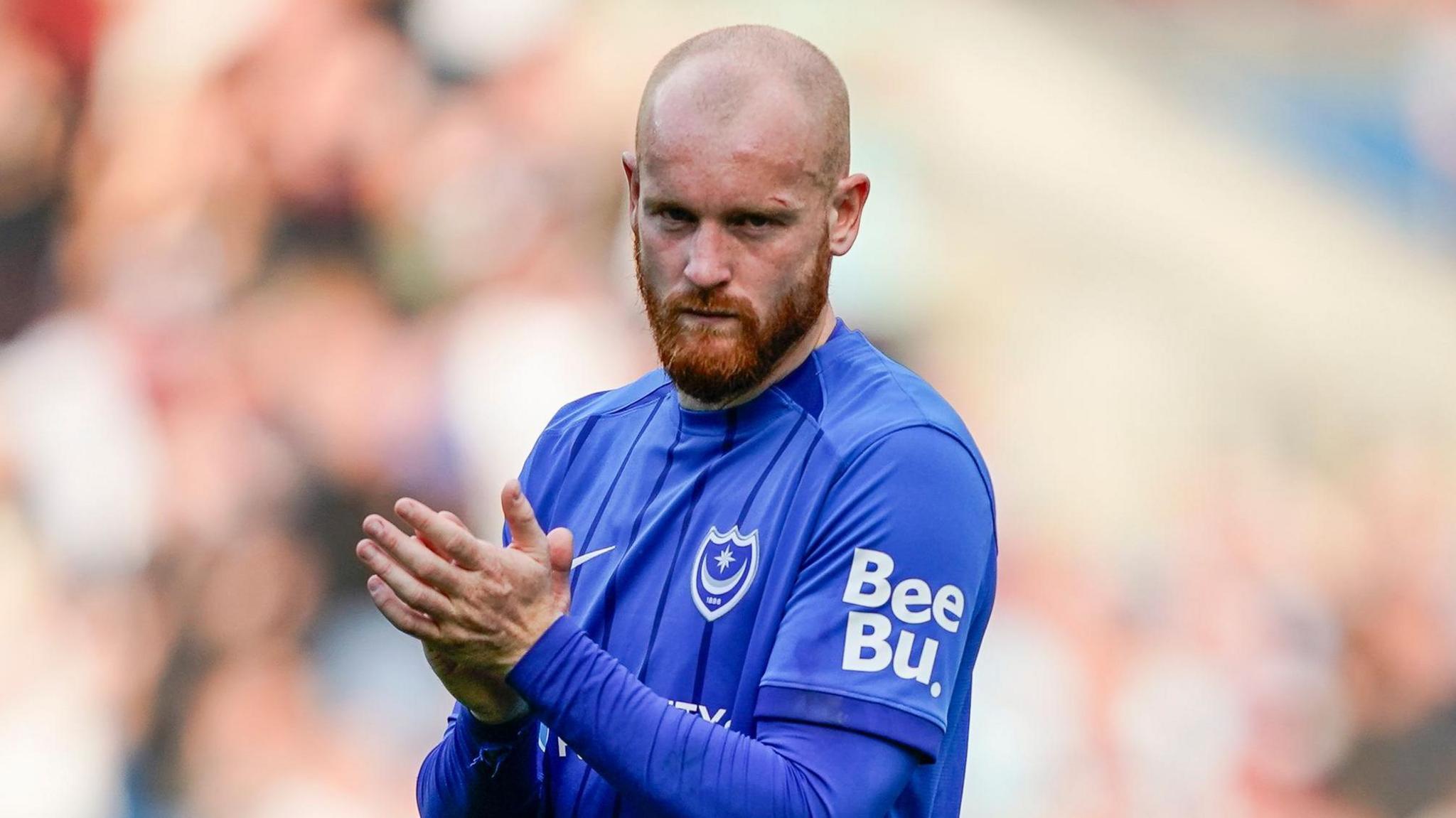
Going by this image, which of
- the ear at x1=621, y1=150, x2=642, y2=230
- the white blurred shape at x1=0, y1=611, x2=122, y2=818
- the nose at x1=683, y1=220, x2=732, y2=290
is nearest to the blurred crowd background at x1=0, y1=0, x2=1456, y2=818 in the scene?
the white blurred shape at x1=0, y1=611, x2=122, y2=818

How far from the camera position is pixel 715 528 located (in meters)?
2.13

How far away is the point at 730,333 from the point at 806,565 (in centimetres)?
32

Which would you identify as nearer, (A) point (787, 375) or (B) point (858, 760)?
(B) point (858, 760)

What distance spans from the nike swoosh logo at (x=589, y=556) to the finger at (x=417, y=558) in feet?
1.38

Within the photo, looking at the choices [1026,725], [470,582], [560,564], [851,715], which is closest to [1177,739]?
[1026,725]

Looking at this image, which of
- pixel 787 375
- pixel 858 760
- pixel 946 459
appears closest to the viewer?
pixel 858 760

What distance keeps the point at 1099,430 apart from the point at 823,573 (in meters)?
2.94

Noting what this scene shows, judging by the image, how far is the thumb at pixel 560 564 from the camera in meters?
1.94

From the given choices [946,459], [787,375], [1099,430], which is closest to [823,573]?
[946,459]

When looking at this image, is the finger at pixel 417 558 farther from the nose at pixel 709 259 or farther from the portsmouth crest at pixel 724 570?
the nose at pixel 709 259

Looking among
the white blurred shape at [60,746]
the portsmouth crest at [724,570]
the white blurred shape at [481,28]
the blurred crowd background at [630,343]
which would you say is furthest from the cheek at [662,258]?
the white blurred shape at [60,746]

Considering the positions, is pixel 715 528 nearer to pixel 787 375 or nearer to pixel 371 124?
pixel 787 375

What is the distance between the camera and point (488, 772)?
2.20 meters

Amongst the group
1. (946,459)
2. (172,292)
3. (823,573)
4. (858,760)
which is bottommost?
(858,760)
